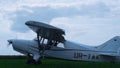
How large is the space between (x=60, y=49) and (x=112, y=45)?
3.89 metres

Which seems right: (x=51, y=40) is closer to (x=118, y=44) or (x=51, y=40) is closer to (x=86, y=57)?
(x=86, y=57)

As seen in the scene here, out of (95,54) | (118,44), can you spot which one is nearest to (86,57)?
(95,54)

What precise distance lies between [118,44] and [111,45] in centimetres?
51

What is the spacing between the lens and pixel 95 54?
2706 centimetres

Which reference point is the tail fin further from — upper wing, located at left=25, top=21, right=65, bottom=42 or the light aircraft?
upper wing, located at left=25, top=21, right=65, bottom=42

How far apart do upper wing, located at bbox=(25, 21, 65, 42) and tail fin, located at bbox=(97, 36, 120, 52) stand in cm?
327

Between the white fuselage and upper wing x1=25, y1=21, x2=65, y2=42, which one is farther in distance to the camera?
the white fuselage

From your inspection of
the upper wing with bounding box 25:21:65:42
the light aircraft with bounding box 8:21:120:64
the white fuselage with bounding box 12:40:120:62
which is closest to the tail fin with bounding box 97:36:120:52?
the light aircraft with bounding box 8:21:120:64

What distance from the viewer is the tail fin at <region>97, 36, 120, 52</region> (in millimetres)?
27484

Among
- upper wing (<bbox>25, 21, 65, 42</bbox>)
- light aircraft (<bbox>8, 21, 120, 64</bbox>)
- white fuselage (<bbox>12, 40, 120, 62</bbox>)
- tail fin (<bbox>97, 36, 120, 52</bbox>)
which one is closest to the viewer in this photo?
upper wing (<bbox>25, 21, 65, 42</bbox>)

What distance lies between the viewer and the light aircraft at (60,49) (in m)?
26.0

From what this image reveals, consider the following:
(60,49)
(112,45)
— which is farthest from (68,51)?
(112,45)

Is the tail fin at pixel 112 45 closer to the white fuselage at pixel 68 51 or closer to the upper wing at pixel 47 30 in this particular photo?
the white fuselage at pixel 68 51

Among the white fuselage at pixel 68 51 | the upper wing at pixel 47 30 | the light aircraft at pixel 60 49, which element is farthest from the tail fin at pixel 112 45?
the upper wing at pixel 47 30
